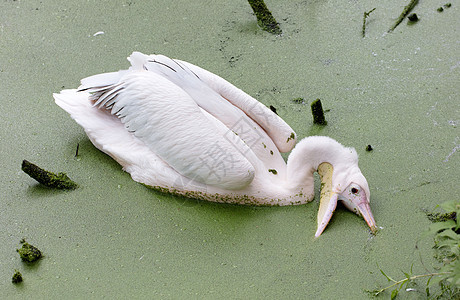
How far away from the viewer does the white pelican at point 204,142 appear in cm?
323

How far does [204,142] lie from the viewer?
3205 mm

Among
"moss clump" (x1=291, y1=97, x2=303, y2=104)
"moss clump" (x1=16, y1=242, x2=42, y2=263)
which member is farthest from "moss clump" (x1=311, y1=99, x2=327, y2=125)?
"moss clump" (x1=16, y1=242, x2=42, y2=263)

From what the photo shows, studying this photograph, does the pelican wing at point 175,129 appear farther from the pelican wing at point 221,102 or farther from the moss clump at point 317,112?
the moss clump at point 317,112

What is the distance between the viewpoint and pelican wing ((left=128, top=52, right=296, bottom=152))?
3.47 metres

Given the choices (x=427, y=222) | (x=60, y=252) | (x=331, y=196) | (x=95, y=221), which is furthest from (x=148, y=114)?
(x=427, y=222)

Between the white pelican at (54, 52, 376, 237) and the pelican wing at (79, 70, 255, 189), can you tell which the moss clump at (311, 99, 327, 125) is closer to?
the white pelican at (54, 52, 376, 237)

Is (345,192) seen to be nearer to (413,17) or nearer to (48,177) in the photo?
(48,177)

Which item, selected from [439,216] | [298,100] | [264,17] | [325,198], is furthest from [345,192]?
[264,17]

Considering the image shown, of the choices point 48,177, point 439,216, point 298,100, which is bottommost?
point 439,216

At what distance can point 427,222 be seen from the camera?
3156 mm

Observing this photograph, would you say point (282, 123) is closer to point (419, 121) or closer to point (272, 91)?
point (272, 91)

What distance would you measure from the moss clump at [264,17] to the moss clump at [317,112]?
103 cm

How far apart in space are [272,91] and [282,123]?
2.12ft

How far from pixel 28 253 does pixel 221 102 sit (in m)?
1.37
